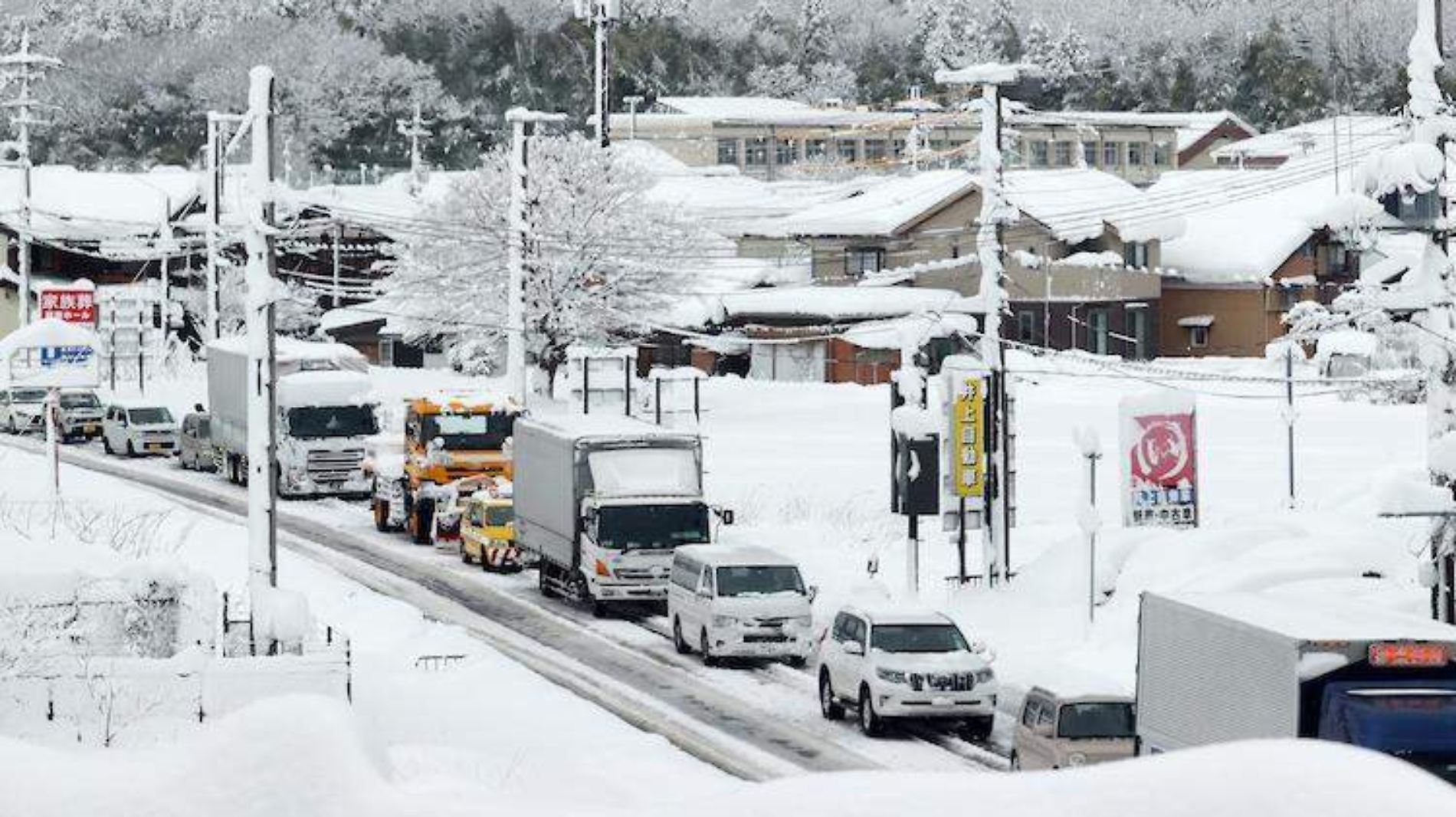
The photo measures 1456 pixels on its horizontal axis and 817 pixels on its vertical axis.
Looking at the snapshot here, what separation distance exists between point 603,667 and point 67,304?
95.4 ft

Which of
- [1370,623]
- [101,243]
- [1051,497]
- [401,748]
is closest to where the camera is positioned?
[1370,623]

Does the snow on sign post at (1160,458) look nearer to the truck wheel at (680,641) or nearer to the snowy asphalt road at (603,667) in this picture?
the truck wheel at (680,641)

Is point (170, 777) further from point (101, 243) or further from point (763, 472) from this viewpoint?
point (101, 243)

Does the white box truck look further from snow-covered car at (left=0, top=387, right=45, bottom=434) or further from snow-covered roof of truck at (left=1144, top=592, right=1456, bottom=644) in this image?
snow-covered car at (left=0, top=387, right=45, bottom=434)

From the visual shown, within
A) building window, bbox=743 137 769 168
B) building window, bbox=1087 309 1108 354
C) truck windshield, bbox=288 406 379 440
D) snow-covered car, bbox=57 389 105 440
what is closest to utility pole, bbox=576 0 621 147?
snow-covered car, bbox=57 389 105 440

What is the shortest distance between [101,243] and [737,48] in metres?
95.2

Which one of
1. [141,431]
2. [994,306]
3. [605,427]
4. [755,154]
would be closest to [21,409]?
[141,431]

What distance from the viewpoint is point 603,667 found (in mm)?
35844

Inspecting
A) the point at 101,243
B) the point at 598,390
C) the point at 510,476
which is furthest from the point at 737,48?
the point at 510,476

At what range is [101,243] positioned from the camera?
10481cm

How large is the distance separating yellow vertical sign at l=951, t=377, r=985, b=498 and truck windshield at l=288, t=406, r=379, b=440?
2021 cm

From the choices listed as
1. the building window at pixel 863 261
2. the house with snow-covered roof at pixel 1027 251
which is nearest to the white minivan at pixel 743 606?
the house with snow-covered roof at pixel 1027 251

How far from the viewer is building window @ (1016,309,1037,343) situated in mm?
92925

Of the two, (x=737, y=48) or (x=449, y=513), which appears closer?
(x=449, y=513)
